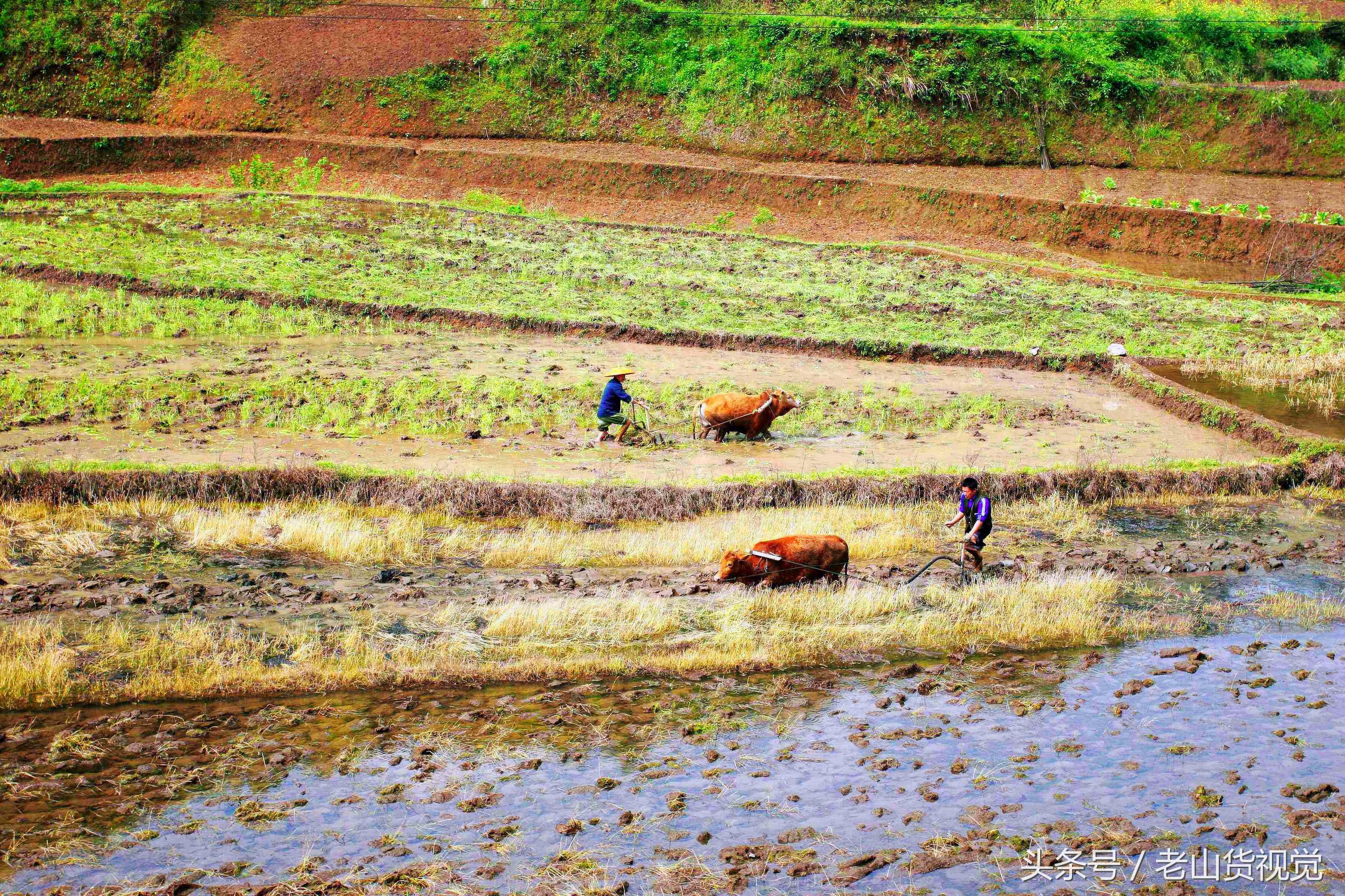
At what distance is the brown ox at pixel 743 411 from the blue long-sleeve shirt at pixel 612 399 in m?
1.02

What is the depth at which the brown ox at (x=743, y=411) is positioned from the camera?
46.0ft

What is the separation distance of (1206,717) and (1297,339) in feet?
46.7

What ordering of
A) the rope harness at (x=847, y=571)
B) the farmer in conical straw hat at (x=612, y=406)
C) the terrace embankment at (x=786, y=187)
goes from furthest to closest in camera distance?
1. the terrace embankment at (x=786, y=187)
2. the farmer in conical straw hat at (x=612, y=406)
3. the rope harness at (x=847, y=571)

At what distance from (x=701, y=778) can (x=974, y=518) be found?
4.46m

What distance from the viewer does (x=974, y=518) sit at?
1064 centimetres

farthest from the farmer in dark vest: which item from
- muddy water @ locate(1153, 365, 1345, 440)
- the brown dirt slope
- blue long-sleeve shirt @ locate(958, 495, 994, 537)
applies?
the brown dirt slope

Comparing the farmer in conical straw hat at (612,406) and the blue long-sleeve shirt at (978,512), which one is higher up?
the farmer in conical straw hat at (612,406)

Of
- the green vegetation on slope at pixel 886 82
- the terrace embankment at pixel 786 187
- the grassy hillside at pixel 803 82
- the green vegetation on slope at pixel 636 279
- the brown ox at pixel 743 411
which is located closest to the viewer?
the brown ox at pixel 743 411

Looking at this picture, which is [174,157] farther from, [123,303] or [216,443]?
[216,443]

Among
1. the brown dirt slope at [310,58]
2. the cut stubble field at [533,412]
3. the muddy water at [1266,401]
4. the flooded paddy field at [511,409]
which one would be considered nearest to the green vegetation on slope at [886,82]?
the brown dirt slope at [310,58]

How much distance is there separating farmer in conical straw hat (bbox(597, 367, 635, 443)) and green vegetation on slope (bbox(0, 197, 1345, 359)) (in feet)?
18.3

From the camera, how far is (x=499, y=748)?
7.60 m

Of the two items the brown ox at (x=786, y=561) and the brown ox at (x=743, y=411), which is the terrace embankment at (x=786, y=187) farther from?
the brown ox at (x=786, y=561)

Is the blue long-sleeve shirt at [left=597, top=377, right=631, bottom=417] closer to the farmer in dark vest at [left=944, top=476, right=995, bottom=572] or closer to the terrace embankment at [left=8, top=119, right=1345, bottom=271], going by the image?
the farmer in dark vest at [left=944, top=476, right=995, bottom=572]
